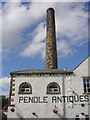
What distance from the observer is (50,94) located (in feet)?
56.5

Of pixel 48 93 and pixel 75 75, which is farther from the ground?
pixel 75 75

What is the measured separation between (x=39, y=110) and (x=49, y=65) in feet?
40.7

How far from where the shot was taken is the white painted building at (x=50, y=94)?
1664cm

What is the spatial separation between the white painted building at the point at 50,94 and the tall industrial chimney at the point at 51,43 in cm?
1030

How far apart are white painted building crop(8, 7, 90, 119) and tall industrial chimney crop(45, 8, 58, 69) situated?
10299mm

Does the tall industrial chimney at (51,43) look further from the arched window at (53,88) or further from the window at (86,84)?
the window at (86,84)

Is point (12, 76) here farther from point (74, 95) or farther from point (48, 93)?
point (74, 95)

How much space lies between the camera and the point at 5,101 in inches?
1781

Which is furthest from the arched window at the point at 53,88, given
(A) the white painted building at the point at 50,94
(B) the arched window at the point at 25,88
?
(B) the arched window at the point at 25,88

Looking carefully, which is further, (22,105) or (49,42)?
(49,42)

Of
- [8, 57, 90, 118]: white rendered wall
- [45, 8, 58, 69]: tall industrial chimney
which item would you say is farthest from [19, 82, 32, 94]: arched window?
[45, 8, 58, 69]: tall industrial chimney

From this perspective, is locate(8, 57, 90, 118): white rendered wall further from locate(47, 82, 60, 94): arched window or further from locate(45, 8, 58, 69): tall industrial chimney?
locate(45, 8, 58, 69): tall industrial chimney

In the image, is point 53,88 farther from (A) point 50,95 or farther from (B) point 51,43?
(B) point 51,43

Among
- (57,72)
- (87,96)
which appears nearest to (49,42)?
(57,72)
